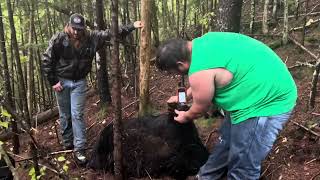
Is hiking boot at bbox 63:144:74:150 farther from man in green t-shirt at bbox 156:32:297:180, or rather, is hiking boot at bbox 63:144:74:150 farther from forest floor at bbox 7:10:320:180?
man in green t-shirt at bbox 156:32:297:180

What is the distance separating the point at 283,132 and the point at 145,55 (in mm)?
2241

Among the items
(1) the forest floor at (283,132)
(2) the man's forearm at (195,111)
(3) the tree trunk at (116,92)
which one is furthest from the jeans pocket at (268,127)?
(3) the tree trunk at (116,92)

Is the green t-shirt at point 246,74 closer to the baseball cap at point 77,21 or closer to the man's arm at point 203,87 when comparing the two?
the man's arm at point 203,87

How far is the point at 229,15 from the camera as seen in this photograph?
20.4ft

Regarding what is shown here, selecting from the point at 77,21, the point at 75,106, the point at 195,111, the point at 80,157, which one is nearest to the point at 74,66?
the point at 75,106

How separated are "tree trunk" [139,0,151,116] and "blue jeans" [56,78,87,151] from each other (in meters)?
0.93

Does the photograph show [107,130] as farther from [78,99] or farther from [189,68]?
[189,68]

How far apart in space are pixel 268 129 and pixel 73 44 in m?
3.34

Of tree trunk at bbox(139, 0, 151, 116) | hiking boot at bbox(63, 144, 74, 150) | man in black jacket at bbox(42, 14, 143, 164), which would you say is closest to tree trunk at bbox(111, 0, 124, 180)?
tree trunk at bbox(139, 0, 151, 116)

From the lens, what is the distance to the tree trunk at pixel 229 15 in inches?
244

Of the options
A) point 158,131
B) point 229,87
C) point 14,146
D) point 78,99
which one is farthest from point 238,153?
point 14,146

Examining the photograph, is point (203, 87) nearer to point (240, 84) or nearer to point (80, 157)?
point (240, 84)

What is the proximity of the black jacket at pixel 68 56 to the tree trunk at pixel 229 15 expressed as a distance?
150 centimetres

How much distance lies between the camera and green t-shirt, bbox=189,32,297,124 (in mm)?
3748
